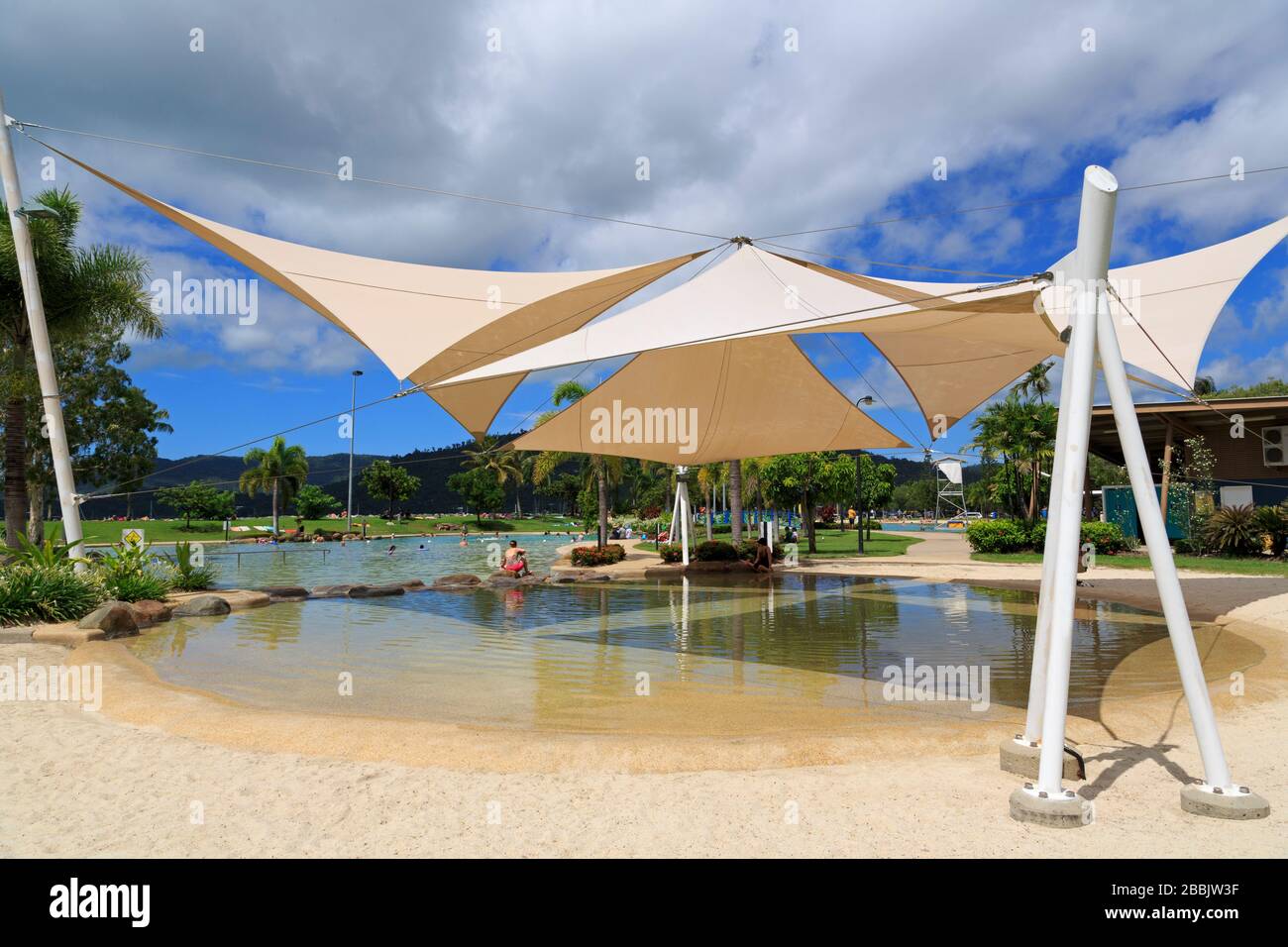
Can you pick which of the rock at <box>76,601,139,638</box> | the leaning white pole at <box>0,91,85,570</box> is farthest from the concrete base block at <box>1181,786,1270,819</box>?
the leaning white pole at <box>0,91,85,570</box>

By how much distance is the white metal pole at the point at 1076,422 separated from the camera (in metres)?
3.75

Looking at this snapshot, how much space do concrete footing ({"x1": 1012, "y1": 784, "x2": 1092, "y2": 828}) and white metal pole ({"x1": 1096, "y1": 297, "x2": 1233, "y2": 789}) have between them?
753 mm

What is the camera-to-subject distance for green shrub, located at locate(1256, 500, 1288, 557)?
773 inches

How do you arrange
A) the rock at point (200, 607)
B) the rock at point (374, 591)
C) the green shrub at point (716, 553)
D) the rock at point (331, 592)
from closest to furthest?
the rock at point (200, 607) < the rock at point (331, 592) < the rock at point (374, 591) < the green shrub at point (716, 553)

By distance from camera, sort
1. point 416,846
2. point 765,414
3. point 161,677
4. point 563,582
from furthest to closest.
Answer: point 563,582
point 765,414
point 161,677
point 416,846

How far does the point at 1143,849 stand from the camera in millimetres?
3199

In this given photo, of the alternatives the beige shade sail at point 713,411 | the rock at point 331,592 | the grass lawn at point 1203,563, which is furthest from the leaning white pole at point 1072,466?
the grass lawn at point 1203,563

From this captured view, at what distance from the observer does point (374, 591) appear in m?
15.6

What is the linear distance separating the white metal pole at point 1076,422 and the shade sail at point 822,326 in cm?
110

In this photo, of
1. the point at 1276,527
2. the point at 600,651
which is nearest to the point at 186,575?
the point at 600,651

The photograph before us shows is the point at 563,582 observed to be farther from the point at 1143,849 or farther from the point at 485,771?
the point at 1143,849

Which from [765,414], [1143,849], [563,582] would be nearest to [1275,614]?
[765,414]

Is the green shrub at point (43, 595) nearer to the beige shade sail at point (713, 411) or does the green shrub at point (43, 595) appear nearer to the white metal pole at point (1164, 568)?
the beige shade sail at point (713, 411)

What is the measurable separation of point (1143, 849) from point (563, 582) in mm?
15942
